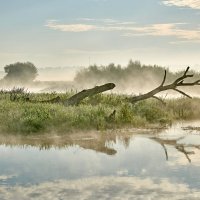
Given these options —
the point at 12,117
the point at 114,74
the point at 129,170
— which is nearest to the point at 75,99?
the point at 12,117

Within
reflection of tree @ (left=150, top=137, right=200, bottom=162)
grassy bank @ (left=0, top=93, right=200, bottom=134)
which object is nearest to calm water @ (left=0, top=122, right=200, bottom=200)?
reflection of tree @ (left=150, top=137, right=200, bottom=162)

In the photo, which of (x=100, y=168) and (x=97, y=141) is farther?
(x=97, y=141)

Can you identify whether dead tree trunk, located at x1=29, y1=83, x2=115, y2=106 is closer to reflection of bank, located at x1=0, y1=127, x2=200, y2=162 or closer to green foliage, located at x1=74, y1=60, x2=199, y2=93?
reflection of bank, located at x1=0, y1=127, x2=200, y2=162

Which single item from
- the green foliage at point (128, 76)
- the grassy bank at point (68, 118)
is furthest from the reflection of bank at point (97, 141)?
the green foliage at point (128, 76)

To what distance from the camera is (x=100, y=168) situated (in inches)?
427

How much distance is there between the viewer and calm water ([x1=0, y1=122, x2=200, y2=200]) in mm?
8797

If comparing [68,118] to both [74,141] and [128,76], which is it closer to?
[74,141]

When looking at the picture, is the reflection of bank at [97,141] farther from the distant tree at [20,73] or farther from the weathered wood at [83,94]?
the distant tree at [20,73]

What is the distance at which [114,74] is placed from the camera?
181 ft

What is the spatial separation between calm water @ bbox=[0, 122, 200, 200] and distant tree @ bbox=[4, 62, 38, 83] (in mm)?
56709

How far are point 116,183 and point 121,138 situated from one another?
20.8 ft

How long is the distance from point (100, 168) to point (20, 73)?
205ft

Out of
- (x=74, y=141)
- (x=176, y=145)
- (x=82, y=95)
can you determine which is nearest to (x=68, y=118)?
(x=74, y=141)

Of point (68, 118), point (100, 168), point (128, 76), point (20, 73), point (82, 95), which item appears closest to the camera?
point (100, 168)
